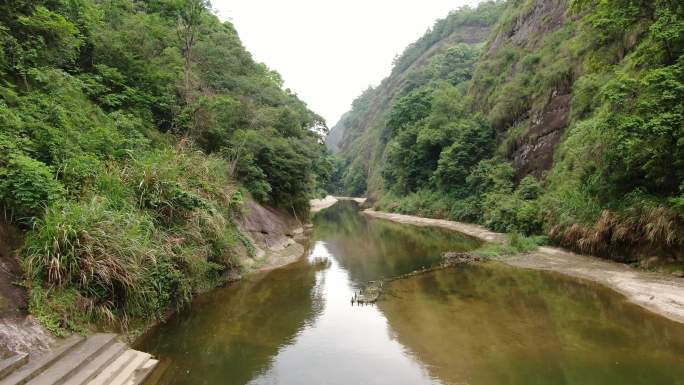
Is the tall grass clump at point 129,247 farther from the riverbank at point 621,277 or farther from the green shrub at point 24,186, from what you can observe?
the riverbank at point 621,277

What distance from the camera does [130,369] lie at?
767 cm

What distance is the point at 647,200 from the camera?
1578cm

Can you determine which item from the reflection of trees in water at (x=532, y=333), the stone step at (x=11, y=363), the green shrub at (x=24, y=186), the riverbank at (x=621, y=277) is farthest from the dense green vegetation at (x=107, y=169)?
the riverbank at (x=621, y=277)

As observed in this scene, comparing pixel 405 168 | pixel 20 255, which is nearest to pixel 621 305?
pixel 20 255

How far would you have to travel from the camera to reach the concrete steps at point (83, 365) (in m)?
6.21

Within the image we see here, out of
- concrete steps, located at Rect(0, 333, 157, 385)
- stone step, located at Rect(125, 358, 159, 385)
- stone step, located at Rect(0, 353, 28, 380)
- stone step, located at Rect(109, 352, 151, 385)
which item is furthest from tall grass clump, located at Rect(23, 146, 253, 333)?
stone step, located at Rect(125, 358, 159, 385)

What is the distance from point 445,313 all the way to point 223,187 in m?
9.74

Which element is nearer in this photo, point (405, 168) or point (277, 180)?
point (277, 180)

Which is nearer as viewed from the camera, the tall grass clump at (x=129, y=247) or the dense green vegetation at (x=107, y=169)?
the tall grass clump at (x=129, y=247)

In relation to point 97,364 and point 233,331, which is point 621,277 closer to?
point 233,331

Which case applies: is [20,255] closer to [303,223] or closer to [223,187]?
[223,187]

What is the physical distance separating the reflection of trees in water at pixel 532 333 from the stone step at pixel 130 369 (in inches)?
234

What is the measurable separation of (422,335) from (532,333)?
2.87 m

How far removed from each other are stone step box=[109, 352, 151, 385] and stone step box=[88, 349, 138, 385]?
5cm
